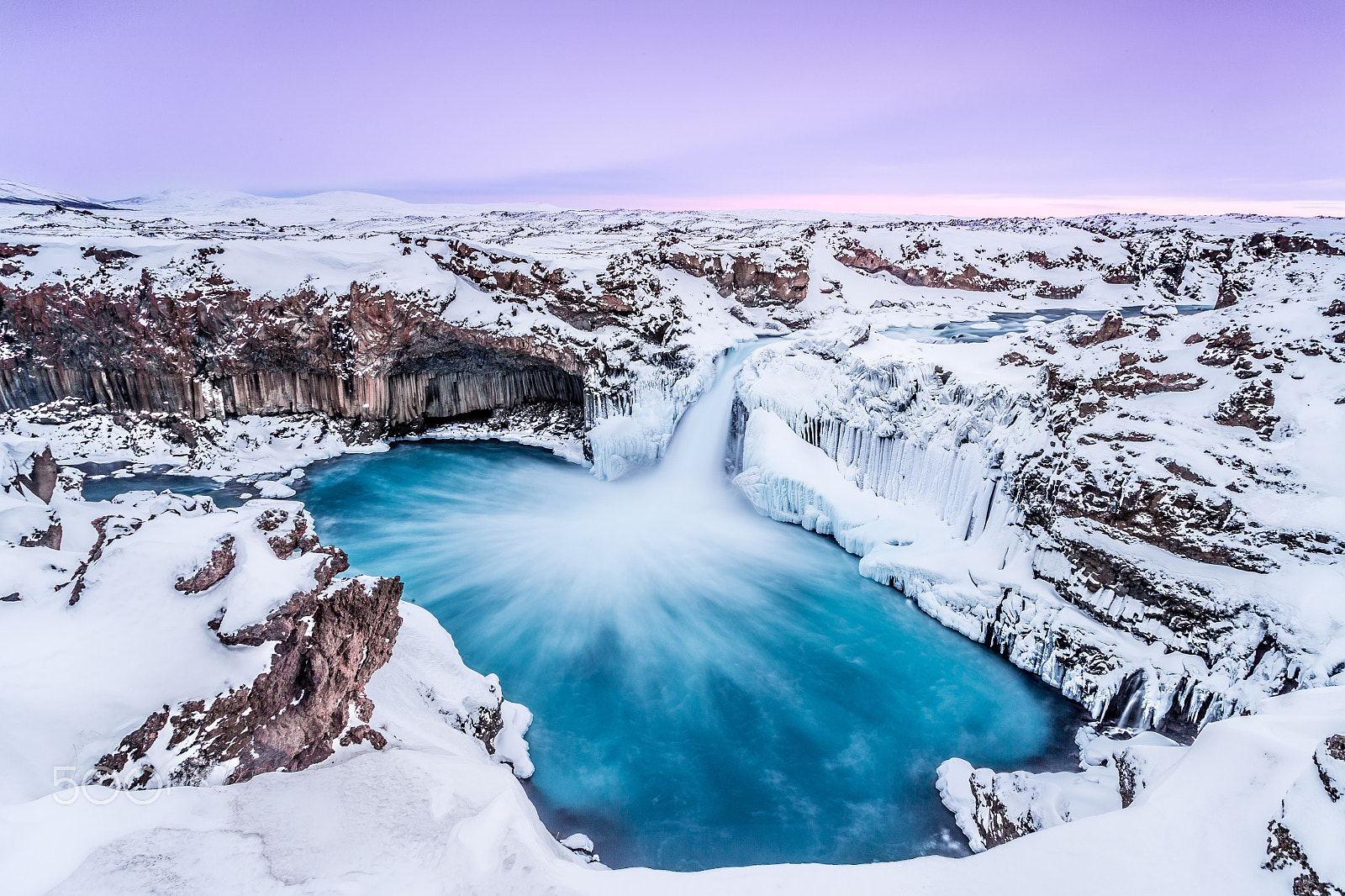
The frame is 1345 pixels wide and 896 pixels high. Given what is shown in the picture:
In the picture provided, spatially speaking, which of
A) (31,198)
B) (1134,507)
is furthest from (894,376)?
(31,198)

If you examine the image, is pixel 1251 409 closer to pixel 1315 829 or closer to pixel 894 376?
pixel 894 376

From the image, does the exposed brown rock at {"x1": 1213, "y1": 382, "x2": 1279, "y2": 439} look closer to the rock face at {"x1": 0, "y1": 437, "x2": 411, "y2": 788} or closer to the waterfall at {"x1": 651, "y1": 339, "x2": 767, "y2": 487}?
the waterfall at {"x1": 651, "y1": 339, "x2": 767, "y2": 487}

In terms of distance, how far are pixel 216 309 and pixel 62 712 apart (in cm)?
2206

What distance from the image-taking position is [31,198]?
62562 mm

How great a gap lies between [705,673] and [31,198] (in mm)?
92698

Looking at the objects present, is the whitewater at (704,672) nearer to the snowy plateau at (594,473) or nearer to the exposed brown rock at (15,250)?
the snowy plateau at (594,473)

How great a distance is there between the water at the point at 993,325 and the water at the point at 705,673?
15795 mm

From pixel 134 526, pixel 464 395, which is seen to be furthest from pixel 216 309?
pixel 134 526

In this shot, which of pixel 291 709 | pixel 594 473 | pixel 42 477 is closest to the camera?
pixel 291 709

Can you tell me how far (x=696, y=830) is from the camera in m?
8.56

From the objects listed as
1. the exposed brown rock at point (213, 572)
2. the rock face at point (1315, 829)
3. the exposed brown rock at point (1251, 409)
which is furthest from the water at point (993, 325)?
the exposed brown rock at point (213, 572)

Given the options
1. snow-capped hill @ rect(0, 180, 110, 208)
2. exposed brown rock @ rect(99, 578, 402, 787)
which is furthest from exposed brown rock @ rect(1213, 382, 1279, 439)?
snow-capped hill @ rect(0, 180, 110, 208)

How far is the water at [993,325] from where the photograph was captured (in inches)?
1120

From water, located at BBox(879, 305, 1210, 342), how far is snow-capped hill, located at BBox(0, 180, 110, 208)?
265 ft
